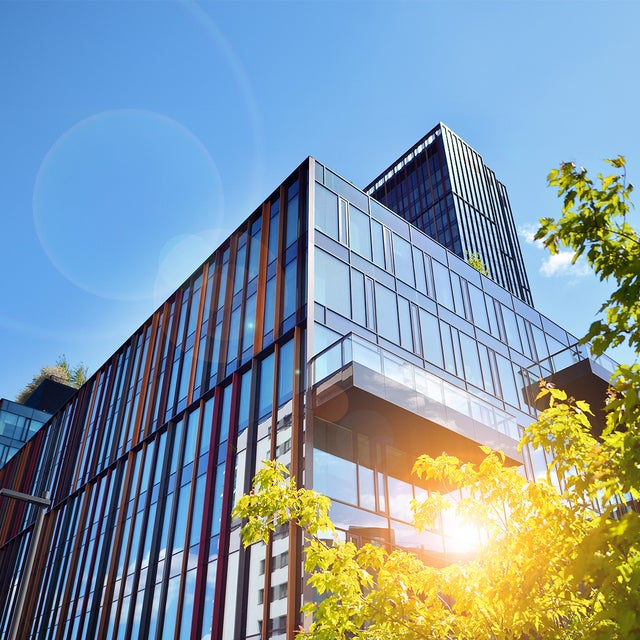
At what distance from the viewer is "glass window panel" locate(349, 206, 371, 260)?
22984 mm

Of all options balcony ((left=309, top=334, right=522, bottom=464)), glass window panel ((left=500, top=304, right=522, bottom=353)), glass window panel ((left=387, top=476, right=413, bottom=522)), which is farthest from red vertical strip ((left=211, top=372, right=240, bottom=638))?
glass window panel ((left=500, top=304, right=522, bottom=353))

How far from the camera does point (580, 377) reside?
67.3 ft

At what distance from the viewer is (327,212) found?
22.6m

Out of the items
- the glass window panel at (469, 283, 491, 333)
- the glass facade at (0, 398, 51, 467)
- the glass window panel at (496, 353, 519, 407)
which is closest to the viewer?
the glass window panel at (496, 353, 519, 407)

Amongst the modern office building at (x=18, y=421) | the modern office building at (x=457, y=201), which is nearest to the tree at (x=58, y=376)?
the modern office building at (x=18, y=421)

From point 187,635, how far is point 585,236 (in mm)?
17898

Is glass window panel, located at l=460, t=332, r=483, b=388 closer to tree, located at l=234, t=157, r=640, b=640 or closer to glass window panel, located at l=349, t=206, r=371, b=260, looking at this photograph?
glass window panel, located at l=349, t=206, r=371, b=260

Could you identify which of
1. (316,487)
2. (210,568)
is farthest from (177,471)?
(316,487)

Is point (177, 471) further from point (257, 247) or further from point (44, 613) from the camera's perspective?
point (44, 613)

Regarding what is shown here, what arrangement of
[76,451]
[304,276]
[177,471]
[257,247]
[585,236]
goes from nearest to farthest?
[585,236] → [304,276] → [177,471] → [257,247] → [76,451]

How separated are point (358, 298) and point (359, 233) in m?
3.46

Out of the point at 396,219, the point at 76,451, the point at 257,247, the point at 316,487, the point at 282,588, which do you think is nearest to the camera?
the point at 282,588

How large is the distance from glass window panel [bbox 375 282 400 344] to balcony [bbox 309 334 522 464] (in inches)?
120

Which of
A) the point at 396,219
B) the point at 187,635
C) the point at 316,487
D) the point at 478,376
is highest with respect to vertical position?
the point at 396,219
